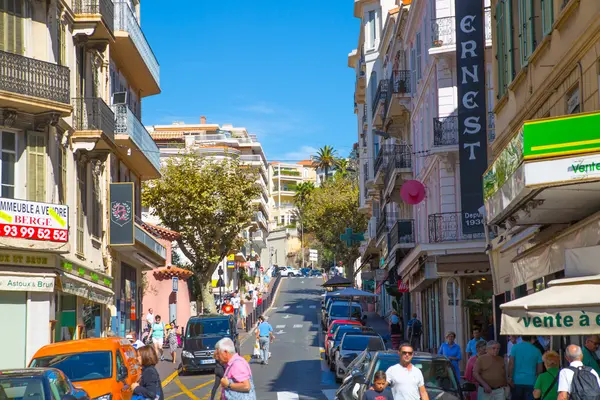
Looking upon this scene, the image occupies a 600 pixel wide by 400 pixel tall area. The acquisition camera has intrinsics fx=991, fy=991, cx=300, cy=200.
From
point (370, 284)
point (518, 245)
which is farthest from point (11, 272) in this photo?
point (370, 284)

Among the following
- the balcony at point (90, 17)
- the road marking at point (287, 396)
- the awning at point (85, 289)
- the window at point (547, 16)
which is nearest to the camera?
the window at point (547, 16)

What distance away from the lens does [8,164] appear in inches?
992

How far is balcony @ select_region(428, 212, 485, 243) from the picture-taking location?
1356 inches

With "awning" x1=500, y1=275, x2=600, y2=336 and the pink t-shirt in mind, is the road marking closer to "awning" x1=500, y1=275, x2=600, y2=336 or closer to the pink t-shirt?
the pink t-shirt

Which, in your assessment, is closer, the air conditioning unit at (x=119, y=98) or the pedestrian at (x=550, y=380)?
the pedestrian at (x=550, y=380)

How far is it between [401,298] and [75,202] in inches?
1126

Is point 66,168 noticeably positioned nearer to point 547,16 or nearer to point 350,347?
point 350,347

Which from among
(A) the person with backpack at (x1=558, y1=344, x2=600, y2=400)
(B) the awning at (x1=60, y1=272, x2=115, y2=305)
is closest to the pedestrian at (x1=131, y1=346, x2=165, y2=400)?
(A) the person with backpack at (x1=558, y1=344, x2=600, y2=400)

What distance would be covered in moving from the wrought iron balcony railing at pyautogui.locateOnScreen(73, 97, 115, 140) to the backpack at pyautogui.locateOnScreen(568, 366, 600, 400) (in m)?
20.9

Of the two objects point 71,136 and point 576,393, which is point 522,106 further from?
point 71,136

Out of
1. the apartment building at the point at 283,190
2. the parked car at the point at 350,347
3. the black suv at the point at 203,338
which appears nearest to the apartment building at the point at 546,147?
the parked car at the point at 350,347

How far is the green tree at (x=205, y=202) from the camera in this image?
181 ft

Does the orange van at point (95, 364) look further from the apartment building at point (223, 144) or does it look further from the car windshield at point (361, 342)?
the apartment building at point (223, 144)

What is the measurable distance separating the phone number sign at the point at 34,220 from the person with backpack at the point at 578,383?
1582 centimetres
